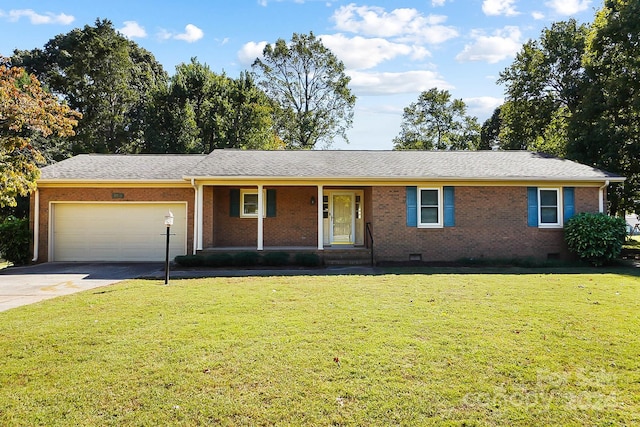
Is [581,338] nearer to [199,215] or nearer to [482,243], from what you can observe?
[482,243]

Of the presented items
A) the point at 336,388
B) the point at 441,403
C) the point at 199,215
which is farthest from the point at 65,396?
the point at 199,215

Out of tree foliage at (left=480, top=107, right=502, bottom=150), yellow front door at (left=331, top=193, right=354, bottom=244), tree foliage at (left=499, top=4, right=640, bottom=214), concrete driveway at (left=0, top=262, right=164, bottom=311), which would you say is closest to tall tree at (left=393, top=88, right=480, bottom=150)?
tree foliage at (left=480, top=107, right=502, bottom=150)

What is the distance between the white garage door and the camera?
46.1ft

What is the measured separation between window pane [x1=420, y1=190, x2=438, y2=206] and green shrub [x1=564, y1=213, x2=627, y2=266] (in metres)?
4.43

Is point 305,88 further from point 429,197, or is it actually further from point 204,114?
point 429,197

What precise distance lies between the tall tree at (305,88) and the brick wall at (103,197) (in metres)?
20.6

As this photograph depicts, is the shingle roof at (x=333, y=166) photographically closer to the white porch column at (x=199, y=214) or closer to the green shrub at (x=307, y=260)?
the white porch column at (x=199, y=214)

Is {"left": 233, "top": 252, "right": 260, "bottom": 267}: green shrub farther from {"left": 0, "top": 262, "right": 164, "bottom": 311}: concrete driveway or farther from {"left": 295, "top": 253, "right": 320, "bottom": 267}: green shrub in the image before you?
{"left": 0, "top": 262, "right": 164, "bottom": 311}: concrete driveway

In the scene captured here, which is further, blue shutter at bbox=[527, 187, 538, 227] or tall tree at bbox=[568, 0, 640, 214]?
tall tree at bbox=[568, 0, 640, 214]

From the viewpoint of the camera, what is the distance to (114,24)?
28.8m

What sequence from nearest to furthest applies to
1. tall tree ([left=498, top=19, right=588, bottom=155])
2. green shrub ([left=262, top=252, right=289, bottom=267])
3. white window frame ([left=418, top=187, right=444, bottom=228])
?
green shrub ([left=262, top=252, right=289, bottom=267]), white window frame ([left=418, top=187, right=444, bottom=228]), tall tree ([left=498, top=19, right=588, bottom=155])

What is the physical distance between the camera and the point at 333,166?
1403cm

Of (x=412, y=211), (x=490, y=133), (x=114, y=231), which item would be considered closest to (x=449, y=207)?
(x=412, y=211)

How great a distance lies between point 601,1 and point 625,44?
15.1 feet
